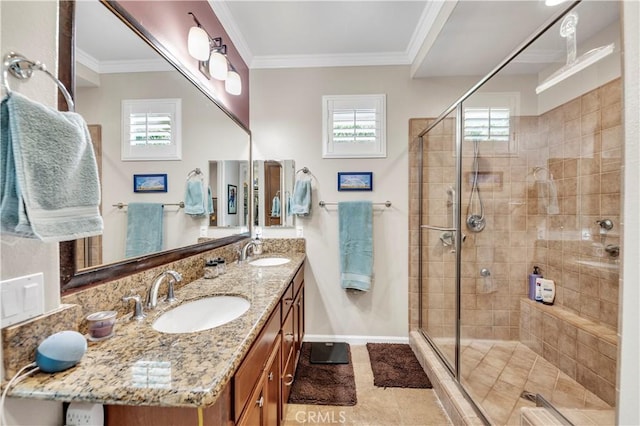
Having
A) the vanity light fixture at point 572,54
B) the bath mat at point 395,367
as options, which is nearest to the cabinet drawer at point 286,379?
the bath mat at point 395,367

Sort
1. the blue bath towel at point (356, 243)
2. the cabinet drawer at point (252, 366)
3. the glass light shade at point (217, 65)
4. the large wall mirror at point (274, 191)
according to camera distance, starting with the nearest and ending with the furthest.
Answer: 1. the cabinet drawer at point (252, 366)
2. the glass light shade at point (217, 65)
3. the blue bath towel at point (356, 243)
4. the large wall mirror at point (274, 191)

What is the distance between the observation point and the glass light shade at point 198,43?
59.2 inches

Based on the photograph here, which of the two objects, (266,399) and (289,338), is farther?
(289,338)

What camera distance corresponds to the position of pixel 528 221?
85.2 inches

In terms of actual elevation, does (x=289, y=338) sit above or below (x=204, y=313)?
below

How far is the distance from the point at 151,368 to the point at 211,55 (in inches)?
71.7

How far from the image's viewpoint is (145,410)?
640 mm

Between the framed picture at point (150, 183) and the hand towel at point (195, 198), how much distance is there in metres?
0.19

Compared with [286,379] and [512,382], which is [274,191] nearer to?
[286,379]

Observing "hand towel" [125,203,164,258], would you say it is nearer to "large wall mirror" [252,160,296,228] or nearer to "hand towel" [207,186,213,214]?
"hand towel" [207,186,213,214]

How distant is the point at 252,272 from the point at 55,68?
126 cm

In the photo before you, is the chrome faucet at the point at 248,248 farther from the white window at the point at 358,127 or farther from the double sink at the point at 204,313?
the white window at the point at 358,127

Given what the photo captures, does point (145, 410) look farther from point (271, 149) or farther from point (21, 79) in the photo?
point (271, 149)

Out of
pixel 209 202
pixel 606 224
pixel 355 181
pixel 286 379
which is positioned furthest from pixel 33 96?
pixel 606 224
